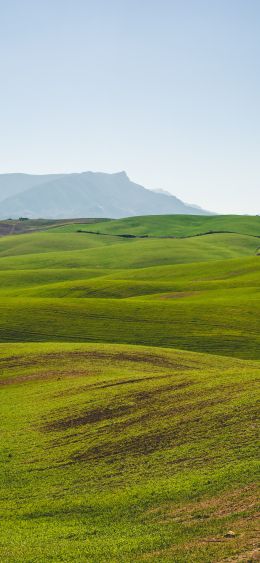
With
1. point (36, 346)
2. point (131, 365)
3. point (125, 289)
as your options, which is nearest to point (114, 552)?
point (131, 365)

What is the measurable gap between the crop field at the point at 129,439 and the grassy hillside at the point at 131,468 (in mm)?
73

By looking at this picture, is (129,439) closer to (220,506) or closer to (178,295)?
(220,506)

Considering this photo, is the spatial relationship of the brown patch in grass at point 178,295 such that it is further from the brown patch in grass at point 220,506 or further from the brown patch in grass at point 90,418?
the brown patch in grass at point 220,506

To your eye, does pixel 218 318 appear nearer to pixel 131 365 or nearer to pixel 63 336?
pixel 63 336

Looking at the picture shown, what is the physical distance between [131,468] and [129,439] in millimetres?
3257

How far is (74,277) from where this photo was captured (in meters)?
141

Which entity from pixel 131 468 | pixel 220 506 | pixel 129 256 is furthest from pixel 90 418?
pixel 129 256

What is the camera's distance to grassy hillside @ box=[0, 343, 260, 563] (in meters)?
22.8

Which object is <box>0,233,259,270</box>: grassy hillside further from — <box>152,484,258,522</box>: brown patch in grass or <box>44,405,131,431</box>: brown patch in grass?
<box>152,484,258,522</box>: brown patch in grass

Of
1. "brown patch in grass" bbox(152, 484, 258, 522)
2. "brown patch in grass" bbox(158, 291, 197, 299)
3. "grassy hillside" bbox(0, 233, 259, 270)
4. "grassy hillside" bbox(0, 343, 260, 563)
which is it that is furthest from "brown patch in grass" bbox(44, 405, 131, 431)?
"grassy hillside" bbox(0, 233, 259, 270)

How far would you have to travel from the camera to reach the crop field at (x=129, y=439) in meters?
23.1

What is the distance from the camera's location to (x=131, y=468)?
2958 centimetres

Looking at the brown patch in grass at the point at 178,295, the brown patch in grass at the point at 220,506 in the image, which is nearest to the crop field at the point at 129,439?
the brown patch in grass at the point at 220,506

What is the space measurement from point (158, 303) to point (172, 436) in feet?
166
